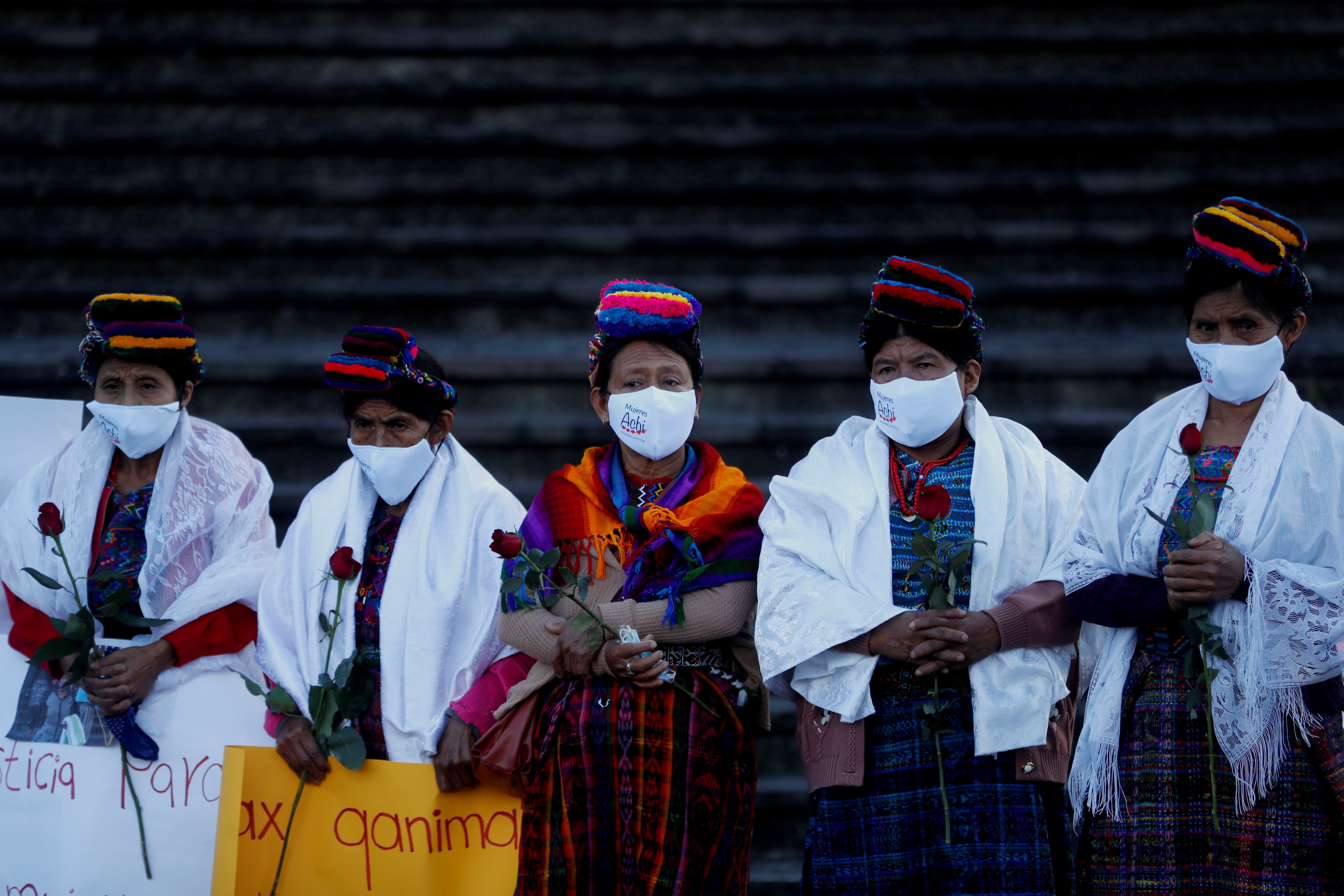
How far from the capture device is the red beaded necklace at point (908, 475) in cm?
314

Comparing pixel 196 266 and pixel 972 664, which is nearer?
pixel 972 664

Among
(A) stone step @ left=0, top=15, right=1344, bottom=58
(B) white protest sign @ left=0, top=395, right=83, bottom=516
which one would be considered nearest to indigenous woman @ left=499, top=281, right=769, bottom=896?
(B) white protest sign @ left=0, top=395, right=83, bottom=516

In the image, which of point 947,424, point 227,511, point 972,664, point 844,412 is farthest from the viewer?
point 844,412

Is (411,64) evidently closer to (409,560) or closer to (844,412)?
(844,412)

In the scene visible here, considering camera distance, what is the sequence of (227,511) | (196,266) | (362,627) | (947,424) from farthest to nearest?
1. (196,266)
2. (227,511)
3. (362,627)
4. (947,424)

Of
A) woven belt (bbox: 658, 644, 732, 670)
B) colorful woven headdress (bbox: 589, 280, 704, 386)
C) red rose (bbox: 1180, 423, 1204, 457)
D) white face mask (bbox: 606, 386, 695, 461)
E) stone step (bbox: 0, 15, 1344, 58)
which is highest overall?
stone step (bbox: 0, 15, 1344, 58)

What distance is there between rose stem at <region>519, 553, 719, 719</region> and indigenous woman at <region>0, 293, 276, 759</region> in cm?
109

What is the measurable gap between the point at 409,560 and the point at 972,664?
1580 millimetres

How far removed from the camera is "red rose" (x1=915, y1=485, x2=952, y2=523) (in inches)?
113

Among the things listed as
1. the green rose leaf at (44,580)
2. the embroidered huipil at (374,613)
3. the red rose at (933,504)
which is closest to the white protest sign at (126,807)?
the embroidered huipil at (374,613)

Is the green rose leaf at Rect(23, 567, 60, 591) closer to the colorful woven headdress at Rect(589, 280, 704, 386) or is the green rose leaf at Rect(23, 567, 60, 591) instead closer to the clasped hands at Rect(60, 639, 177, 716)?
the clasped hands at Rect(60, 639, 177, 716)

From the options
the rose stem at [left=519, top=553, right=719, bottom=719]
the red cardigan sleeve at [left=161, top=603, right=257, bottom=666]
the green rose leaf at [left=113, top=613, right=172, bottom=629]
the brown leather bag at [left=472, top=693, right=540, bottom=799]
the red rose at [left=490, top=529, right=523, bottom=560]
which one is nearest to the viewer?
the red rose at [left=490, top=529, right=523, bottom=560]

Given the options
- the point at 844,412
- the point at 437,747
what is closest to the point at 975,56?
the point at 844,412

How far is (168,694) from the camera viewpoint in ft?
11.8
